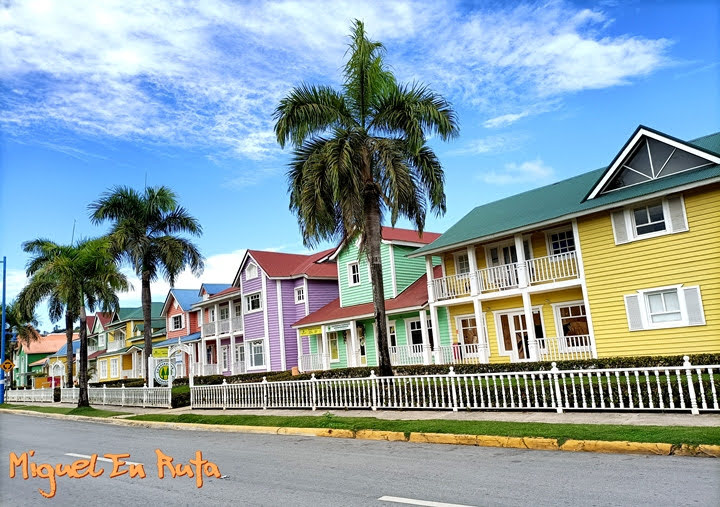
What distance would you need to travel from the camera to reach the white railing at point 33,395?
36812 mm

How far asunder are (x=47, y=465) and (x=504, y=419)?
360 inches

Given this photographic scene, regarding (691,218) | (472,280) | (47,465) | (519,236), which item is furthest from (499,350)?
(47,465)

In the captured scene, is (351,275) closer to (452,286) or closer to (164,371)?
(452,286)

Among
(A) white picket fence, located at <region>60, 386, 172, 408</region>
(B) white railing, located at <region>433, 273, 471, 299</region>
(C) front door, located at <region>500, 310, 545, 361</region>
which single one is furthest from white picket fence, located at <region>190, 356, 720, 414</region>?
(B) white railing, located at <region>433, 273, 471, 299</region>

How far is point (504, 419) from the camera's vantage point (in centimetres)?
1180

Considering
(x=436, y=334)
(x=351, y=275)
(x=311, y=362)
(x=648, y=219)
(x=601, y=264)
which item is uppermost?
(x=351, y=275)

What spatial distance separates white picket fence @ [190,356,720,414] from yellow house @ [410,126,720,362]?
3.79m

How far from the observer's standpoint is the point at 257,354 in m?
36.0

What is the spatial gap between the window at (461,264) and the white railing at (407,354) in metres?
4.12

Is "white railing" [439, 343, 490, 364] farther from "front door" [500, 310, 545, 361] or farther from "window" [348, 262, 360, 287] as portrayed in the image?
"window" [348, 262, 360, 287]

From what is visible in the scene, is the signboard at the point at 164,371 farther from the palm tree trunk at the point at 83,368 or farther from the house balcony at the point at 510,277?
the house balcony at the point at 510,277

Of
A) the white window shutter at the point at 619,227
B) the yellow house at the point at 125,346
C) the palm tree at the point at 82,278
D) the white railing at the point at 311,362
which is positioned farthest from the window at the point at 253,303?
the white window shutter at the point at 619,227

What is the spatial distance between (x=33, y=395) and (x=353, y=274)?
25.9m

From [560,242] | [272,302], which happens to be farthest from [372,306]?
[560,242]
